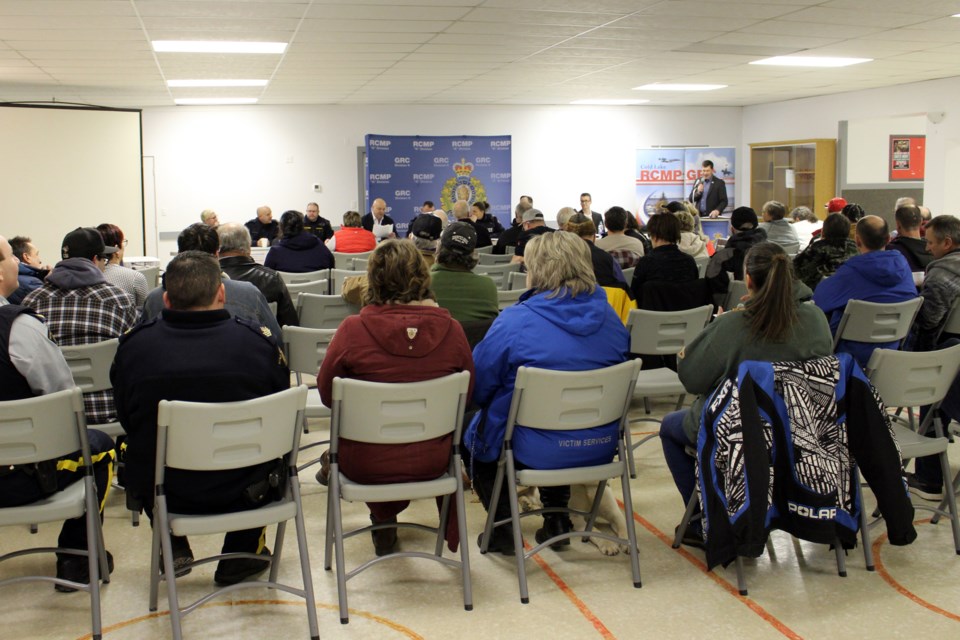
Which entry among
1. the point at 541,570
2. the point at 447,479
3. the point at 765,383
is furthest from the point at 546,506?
the point at 765,383

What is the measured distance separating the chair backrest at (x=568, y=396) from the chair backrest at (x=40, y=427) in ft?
4.71

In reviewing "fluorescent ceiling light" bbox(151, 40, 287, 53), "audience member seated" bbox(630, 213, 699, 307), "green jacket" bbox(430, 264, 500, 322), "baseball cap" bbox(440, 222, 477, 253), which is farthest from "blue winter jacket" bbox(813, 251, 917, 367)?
"fluorescent ceiling light" bbox(151, 40, 287, 53)

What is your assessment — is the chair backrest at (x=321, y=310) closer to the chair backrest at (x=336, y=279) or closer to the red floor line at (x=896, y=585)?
the chair backrest at (x=336, y=279)

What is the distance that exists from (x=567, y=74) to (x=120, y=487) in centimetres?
802

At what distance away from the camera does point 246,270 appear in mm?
4957

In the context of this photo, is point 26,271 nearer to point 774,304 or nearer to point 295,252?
point 295,252

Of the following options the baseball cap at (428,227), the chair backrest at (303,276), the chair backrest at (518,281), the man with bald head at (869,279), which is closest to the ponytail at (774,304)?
the man with bald head at (869,279)

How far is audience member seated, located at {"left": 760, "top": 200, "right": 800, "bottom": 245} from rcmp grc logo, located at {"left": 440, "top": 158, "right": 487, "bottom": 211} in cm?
777

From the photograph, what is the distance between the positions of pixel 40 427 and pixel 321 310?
2.68m

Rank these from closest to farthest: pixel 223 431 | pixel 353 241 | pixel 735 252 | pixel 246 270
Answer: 1. pixel 223 431
2. pixel 246 270
3. pixel 735 252
4. pixel 353 241

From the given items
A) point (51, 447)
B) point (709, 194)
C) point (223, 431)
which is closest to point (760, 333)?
point (223, 431)

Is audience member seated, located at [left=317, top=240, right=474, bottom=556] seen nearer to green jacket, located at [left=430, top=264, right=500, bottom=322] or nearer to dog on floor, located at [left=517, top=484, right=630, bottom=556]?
dog on floor, located at [left=517, top=484, right=630, bottom=556]

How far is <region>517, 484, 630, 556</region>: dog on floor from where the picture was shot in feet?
11.9

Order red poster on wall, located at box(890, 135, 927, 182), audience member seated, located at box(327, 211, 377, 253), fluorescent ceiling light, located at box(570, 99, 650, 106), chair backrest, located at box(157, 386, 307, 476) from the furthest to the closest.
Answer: fluorescent ceiling light, located at box(570, 99, 650, 106), red poster on wall, located at box(890, 135, 927, 182), audience member seated, located at box(327, 211, 377, 253), chair backrest, located at box(157, 386, 307, 476)
